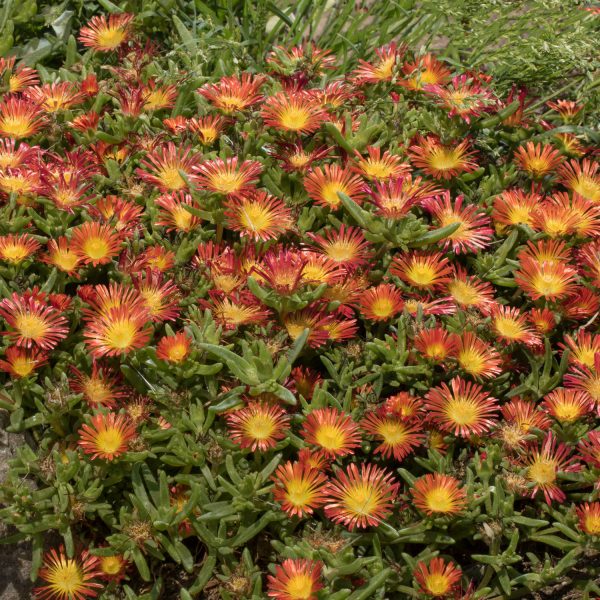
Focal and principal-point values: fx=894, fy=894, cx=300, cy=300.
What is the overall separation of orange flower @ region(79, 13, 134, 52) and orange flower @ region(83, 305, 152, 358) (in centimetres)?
120

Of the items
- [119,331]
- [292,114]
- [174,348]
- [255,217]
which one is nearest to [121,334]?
[119,331]

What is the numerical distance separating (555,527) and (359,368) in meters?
0.55

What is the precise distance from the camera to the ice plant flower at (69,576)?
1857 mm

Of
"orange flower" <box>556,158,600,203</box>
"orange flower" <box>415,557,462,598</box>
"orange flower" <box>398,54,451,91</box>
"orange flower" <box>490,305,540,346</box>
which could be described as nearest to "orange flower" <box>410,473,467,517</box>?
"orange flower" <box>415,557,462,598</box>

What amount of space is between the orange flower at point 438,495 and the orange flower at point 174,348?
0.57 metres

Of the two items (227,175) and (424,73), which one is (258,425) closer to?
(227,175)

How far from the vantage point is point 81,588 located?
1.86 metres

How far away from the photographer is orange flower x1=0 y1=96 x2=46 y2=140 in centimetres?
244

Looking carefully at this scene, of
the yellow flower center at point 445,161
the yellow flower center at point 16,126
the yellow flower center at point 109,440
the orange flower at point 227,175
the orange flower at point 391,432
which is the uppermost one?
the yellow flower center at point 445,161

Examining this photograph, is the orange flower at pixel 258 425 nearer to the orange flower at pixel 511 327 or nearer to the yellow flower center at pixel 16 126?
the orange flower at pixel 511 327

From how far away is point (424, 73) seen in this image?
8.75 ft

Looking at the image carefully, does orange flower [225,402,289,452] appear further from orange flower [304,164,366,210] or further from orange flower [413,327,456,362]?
orange flower [304,164,366,210]

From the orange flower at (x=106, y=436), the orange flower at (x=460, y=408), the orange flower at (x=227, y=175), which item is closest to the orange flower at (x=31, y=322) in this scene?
the orange flower at (x=106, y=436)

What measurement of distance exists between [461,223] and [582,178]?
0.41 m
